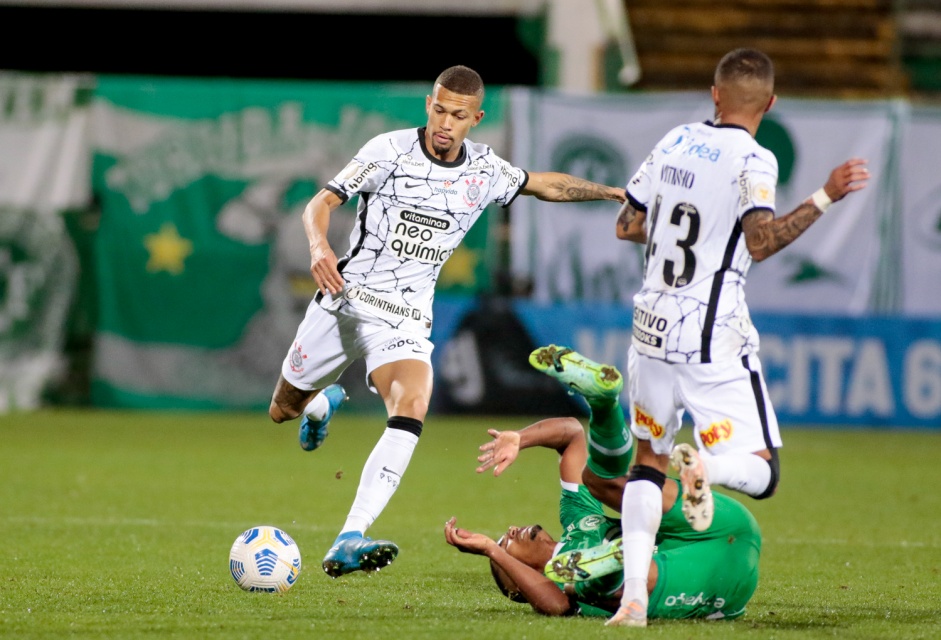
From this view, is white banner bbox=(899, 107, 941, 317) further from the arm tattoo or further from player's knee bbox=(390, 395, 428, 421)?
player's knee bbox=(390, 395, 428, 421)

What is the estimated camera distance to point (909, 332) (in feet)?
47.1

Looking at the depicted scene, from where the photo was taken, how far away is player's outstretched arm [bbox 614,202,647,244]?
5.61 meters

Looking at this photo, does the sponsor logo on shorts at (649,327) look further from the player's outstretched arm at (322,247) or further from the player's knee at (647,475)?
the player's outstretched arm at (322,247)

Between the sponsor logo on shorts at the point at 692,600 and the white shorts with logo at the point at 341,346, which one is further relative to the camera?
the white shorts with logo at the point at 341,346

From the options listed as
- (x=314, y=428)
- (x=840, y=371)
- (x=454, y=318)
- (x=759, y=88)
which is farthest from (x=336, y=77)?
(x=759, y=88)

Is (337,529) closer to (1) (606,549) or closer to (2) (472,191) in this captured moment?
(2) (472,191)

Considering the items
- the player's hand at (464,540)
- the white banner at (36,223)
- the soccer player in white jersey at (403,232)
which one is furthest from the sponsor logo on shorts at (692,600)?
the white banner at (36,223)

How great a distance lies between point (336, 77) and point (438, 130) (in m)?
15.6

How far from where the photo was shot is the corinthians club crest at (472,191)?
22.3 feet

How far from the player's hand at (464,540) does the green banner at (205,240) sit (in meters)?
9.58

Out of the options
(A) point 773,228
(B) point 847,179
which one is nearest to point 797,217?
(A) point 773,228

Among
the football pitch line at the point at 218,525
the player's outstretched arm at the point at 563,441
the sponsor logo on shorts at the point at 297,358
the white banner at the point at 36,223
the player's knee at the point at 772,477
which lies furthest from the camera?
the white banner at the point at 36,223

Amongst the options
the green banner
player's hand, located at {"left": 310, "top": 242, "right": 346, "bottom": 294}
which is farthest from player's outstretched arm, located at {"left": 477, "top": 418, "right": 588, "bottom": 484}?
the green banner

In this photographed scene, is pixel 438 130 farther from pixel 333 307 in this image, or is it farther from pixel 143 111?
pixel 143 111
